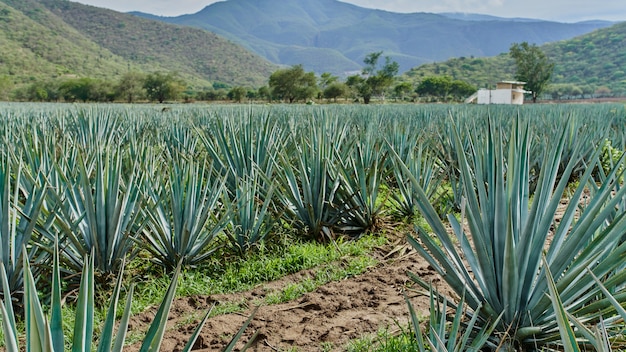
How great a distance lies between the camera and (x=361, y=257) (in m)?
4.08

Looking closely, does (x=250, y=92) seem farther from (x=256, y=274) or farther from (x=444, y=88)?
(x=256, y=274)

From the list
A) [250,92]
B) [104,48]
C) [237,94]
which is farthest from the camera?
[104,48]

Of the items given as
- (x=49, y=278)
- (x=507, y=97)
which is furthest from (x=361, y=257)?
(x=507, y=97)

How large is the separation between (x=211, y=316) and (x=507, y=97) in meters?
51.4

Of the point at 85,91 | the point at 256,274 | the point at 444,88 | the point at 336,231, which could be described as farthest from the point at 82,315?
the point at 444,88

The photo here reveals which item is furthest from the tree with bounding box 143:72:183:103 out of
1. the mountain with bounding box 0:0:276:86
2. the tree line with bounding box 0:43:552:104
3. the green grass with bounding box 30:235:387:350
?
the green grass with bounding box 30:235:387:350

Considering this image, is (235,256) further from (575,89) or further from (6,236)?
(575,89)

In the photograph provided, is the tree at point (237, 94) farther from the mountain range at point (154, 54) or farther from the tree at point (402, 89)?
the mountain range at point (154, 54)

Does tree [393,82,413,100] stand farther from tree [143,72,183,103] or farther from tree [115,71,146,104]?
tree [115,71,146,104]

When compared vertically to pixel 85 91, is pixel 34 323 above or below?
below

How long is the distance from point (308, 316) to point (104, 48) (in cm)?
14524

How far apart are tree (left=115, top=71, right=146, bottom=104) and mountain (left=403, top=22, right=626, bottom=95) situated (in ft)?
206

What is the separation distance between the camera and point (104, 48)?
431 ft

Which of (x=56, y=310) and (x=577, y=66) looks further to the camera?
(x=577, y=66)
